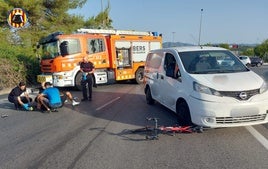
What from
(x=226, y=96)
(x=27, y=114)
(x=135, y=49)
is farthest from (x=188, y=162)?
(x=135, y=49)

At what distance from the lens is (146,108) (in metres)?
8.91

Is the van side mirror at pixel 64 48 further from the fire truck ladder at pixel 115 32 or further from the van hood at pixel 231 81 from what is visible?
the van hood at pixel 231 81

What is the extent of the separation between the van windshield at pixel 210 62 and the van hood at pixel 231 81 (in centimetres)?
Answer: 33

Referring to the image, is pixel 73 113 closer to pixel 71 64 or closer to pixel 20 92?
pixel 20 92

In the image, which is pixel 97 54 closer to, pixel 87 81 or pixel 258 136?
pixel 87 81

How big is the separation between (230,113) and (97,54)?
10128 millimetres

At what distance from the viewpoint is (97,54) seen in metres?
14.7

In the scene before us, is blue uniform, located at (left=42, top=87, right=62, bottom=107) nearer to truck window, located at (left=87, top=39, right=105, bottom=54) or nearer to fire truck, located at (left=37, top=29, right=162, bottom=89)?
fire truck, located at (left=37, top=29, right=162, bottom=89)

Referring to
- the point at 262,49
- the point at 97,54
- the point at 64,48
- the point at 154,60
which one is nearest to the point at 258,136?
the point at 154,60

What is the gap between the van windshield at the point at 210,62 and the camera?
256 inches

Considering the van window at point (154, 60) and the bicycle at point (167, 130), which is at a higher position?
the van window at point (154, 60)

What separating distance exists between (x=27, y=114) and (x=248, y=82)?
246 inches

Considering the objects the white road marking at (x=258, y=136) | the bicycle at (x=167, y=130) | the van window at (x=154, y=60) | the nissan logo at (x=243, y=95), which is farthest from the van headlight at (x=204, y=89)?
the van window at (x=154, y=60)

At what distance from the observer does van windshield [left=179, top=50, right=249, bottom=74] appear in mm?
6512
